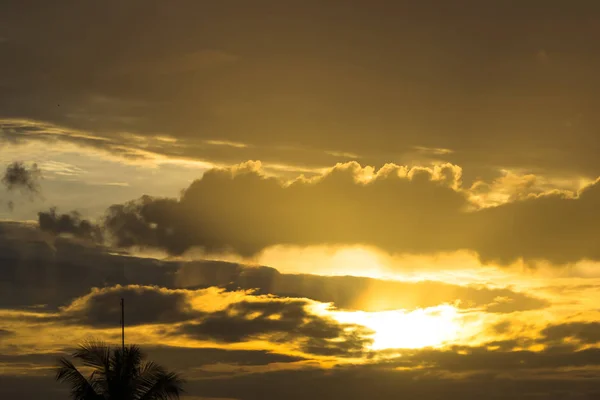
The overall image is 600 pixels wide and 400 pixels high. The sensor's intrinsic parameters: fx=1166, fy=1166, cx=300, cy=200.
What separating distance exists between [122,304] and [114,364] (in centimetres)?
375

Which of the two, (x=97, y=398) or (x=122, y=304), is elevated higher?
(x=122, y=304)

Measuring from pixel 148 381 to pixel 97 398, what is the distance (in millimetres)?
3152

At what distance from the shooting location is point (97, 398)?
218ft

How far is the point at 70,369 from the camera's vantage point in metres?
67.3

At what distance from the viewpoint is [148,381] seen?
6794cm

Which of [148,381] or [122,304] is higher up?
[122,304]

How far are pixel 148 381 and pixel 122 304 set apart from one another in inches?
191

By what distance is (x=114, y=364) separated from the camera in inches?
2655

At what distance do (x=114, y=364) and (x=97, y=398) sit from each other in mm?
2182

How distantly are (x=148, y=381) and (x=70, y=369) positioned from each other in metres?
4.54

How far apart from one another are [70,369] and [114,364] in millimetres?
2539

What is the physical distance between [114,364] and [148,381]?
224 cm

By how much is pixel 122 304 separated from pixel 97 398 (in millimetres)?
5856
